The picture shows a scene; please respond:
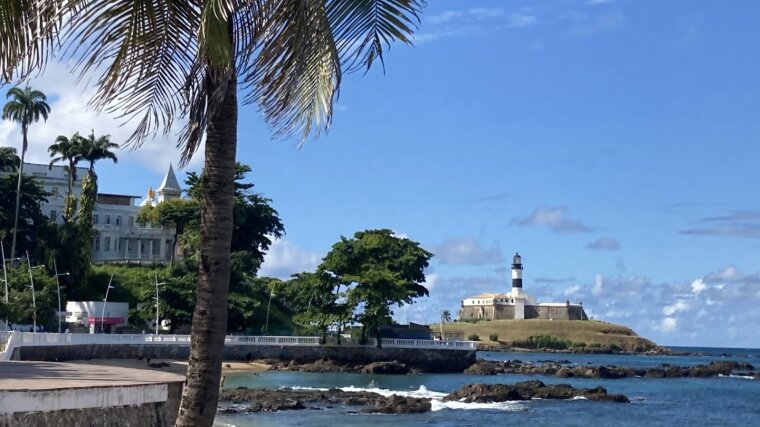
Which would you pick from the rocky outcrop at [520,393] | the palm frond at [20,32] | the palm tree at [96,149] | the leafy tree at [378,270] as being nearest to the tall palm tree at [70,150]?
the palm tree at [96,149]

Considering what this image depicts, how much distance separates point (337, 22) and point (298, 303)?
64.3 m

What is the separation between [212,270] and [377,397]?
34300 mm

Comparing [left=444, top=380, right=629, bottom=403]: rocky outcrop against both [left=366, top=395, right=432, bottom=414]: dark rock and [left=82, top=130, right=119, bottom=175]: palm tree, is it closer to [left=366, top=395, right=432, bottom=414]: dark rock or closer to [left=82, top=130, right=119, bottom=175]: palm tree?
[left=366, top=395, right=432, bottom=414]: dark rock

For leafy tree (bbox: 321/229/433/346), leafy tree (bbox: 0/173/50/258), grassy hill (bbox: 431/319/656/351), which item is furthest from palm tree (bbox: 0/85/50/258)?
grassy hill (bbox: 431/319/656/351)

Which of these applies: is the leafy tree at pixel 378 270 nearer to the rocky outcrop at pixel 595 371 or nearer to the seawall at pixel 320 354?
the seawall at pixel 320 354

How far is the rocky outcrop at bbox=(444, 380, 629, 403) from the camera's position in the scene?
42.3m

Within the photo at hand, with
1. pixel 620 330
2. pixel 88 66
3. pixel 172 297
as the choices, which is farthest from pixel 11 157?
pixel 620 330

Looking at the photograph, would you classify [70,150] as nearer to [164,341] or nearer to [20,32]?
[164,341]

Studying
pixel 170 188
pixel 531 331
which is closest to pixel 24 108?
pixel 170 188

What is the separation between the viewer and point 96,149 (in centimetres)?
6694

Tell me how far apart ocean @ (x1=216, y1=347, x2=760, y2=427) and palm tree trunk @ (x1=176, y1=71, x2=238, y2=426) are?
22.7m

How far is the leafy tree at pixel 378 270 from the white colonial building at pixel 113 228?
20.3 m

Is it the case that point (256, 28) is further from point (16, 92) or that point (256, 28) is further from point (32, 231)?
point (32, 231)

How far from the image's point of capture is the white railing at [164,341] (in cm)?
3631
